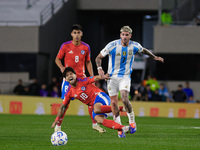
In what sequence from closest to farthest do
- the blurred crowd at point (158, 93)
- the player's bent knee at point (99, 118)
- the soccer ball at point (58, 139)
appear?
1. the soccer ball at point (58, 139)
2. the player's bent knee at point (99, 118)
3. the blurred crowd at point (158, 93)

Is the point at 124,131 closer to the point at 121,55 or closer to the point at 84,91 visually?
the point at 84,91

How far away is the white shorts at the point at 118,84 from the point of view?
1055cm

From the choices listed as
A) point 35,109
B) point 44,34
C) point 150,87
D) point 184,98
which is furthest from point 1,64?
point 184,98

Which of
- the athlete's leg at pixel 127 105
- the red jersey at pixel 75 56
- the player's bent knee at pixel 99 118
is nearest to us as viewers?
the player's bent knee at pixel 99 118

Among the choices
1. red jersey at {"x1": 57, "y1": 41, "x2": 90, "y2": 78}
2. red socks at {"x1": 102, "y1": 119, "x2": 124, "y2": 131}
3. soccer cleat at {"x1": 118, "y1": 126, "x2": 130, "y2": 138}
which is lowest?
soccer cleat at {"x1": 118, "y1": 126, "x2": 130, "y2": 138}

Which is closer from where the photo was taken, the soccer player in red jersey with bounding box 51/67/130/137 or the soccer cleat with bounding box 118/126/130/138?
the soccer cleat with bounding box 118/126/130/138

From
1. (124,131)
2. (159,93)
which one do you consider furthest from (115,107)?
(159,93)

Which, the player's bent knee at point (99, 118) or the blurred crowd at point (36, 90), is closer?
the player's bent knee at point (99, 118)

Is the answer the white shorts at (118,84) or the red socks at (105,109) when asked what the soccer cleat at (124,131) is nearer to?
the red socks at (105,109)

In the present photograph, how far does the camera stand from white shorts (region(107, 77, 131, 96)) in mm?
10547

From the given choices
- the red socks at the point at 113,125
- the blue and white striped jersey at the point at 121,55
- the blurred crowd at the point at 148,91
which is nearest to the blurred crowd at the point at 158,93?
the blurred crowd at the point at 148,91

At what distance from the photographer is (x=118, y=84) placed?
35.3 ft

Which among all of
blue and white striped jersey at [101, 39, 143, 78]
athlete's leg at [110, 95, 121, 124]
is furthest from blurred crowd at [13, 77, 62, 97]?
blue and white striped jersey at [101, 39, 143, 78]

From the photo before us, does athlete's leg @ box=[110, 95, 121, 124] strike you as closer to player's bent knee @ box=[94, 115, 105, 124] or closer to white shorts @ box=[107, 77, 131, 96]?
white shorts @ box=[107, 77, 131, 96]
